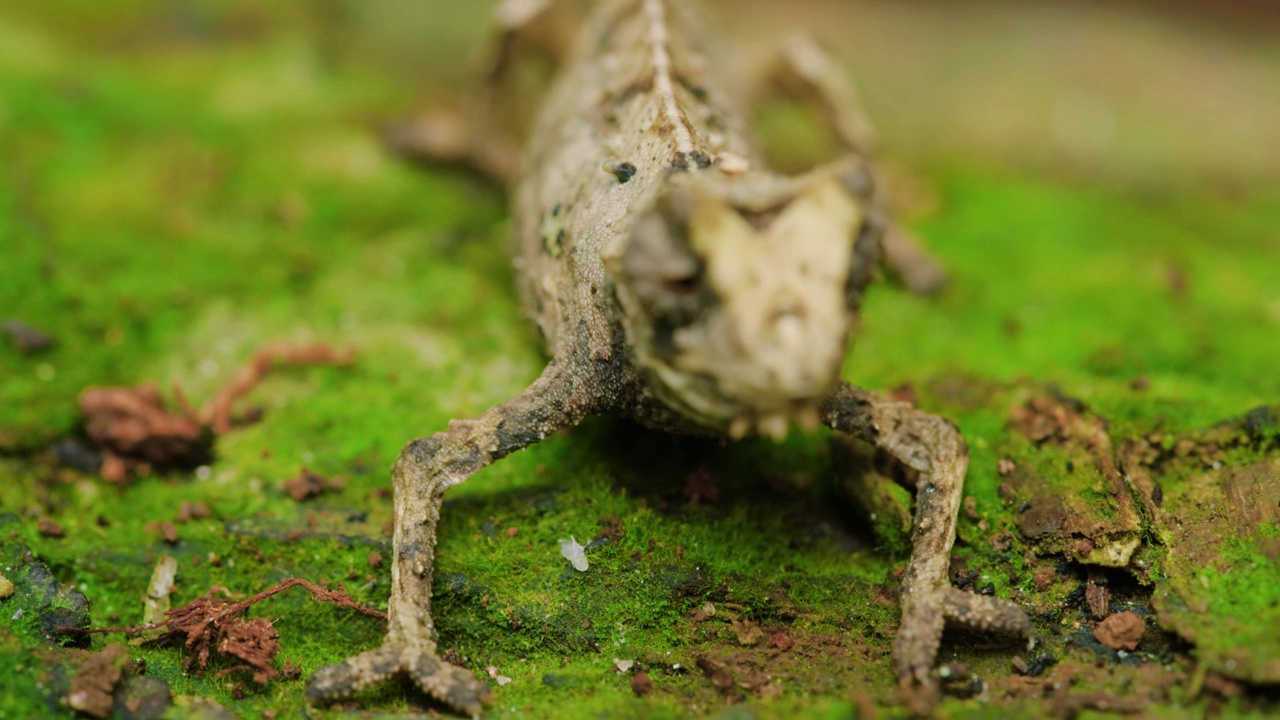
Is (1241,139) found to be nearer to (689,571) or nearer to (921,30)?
(921,30)

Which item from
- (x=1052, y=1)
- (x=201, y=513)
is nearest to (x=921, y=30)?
(x=1052, y=1)

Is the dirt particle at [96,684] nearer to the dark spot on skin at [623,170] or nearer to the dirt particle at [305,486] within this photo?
the dirt particle at [305,486]

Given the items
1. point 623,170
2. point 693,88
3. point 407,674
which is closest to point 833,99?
point 693,88

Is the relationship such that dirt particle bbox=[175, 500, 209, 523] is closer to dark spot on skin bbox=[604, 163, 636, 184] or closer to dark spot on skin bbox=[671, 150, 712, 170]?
dark spot on skin bbox=[604, 163, 636, 184]

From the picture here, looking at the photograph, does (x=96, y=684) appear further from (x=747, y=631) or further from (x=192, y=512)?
(x=747, y=631)

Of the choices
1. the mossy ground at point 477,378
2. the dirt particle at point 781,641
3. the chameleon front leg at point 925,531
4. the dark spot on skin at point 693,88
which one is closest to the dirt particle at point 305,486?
the mossy ground at point 477,378

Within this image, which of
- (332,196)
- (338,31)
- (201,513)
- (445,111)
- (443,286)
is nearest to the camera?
(201,513)

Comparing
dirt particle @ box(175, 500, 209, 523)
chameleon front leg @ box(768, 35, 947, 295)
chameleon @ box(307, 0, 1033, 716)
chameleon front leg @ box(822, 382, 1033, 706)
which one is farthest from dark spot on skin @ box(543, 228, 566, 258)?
chameleon front leg @ box(768, 35, 947, 295)
